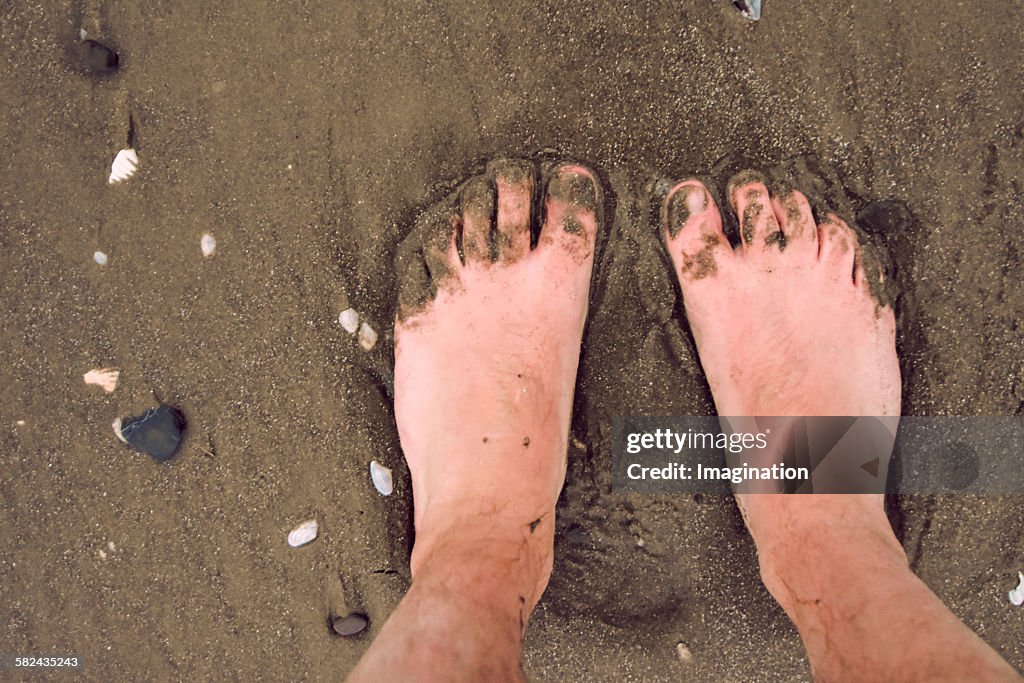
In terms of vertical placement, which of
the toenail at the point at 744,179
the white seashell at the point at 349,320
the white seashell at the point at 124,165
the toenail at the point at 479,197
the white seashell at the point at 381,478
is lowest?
the white seashell at the point at 381,478

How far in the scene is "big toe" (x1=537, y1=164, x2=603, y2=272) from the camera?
1.63 metres

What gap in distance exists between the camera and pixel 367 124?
1.63 meters

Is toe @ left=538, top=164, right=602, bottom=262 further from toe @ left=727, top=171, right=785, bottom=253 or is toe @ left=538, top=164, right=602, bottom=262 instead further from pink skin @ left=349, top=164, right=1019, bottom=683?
toe @ left=727, top=171, right=785, bottom=253

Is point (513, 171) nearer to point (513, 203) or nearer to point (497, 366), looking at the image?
point (513, 203)

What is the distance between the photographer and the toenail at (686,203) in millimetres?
1616

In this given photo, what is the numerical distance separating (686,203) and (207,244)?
1.27m

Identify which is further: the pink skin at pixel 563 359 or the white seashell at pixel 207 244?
the white seashell at pixel 207 244

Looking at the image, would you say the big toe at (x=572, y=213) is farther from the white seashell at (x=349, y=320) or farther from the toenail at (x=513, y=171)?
the white seashell at (x=349, y=320)

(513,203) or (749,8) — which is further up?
(749,8)

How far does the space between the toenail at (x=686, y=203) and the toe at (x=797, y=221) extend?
0.20 m

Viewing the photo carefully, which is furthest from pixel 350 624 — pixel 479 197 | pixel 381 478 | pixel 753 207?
pixel 753 207

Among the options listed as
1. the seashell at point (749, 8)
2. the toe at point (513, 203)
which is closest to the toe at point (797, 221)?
the seashell at point (749, 8)

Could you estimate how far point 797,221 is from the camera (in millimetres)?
1629

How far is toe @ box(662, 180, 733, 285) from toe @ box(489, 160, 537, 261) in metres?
0.36
